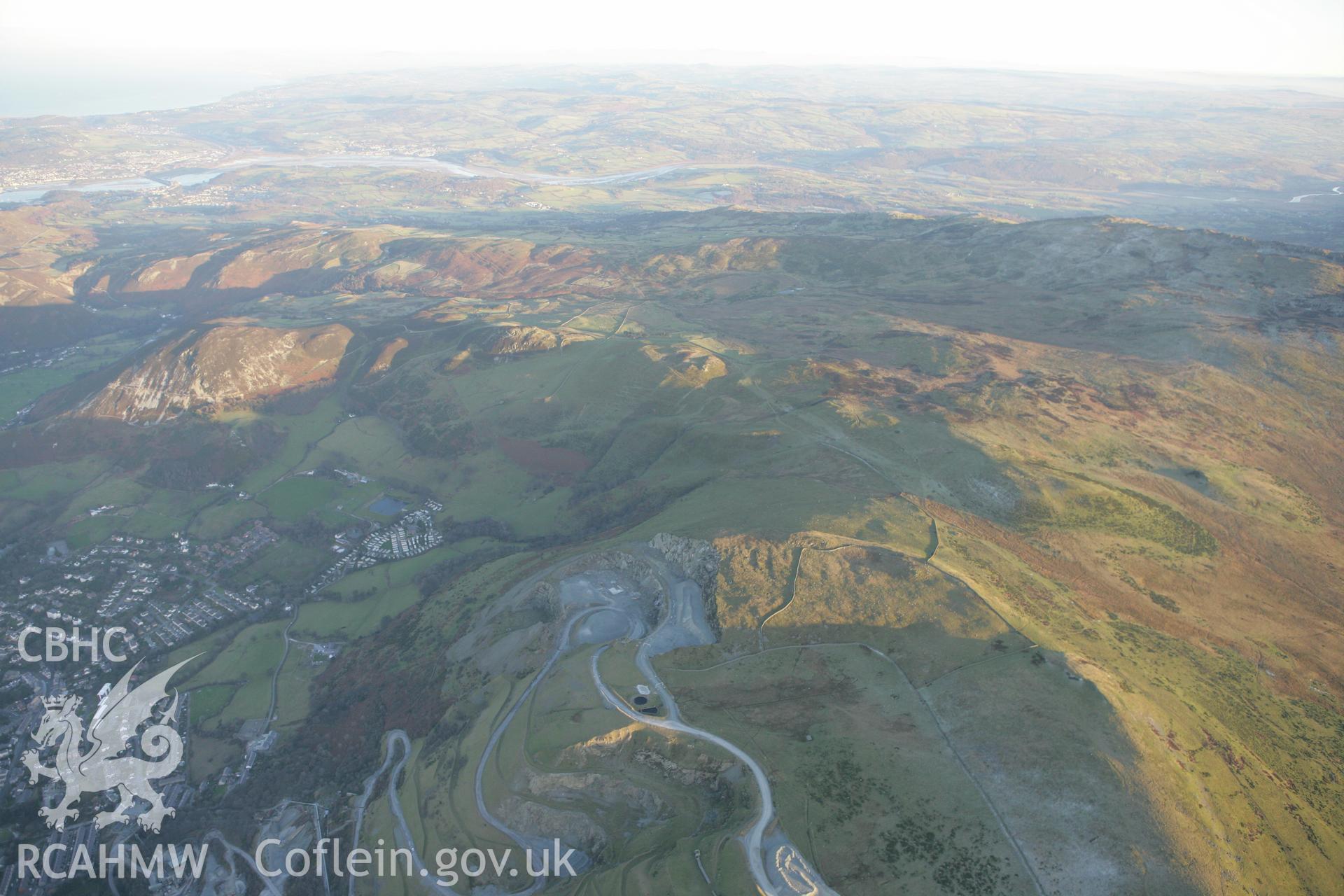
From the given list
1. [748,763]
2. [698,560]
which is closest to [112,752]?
[698,560]

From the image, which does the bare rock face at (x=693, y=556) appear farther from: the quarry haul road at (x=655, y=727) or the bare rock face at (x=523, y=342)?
the bare rock face at (x=523, y=342)

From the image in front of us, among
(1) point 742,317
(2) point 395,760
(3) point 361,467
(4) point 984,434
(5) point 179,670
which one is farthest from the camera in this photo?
(1) point 742,317

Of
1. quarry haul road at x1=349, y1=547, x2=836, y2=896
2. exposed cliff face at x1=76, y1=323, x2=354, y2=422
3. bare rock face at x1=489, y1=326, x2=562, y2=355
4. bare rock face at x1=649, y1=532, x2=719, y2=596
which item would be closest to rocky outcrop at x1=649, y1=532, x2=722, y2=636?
bare rock face at x1=649, y1=532, x2=719, y2=596

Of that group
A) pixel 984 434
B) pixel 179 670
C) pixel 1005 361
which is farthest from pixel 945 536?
pixel 179 670

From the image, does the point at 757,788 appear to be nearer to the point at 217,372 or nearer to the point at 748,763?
the point at 748,763

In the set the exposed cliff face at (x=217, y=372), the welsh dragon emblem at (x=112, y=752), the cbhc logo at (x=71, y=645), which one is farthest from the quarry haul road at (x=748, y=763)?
the exposed cliff face at (x=217, y=372)

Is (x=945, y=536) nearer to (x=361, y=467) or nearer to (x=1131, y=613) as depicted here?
(x=1131, y=613)

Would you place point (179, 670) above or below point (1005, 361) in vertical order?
below
